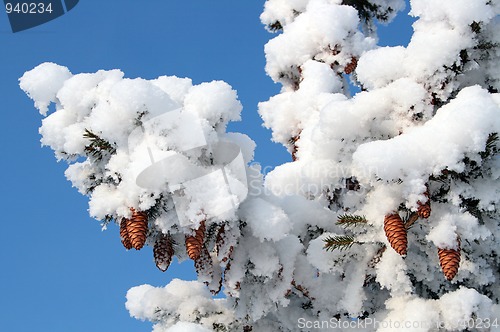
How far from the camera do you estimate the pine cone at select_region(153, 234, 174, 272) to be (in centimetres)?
416

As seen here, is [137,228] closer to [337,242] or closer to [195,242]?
[195,242]

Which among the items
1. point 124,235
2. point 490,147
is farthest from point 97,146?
point 490,147

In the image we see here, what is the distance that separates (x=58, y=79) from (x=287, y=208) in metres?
2.21

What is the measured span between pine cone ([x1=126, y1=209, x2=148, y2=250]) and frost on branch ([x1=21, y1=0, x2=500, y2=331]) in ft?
0.09

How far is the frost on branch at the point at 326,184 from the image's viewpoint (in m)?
3.79

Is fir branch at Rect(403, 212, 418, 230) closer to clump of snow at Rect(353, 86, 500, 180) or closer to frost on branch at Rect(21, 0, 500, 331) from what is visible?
frost on branch at Rect(21, 0, 500, 331)

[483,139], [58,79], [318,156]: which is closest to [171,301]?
[318,156]

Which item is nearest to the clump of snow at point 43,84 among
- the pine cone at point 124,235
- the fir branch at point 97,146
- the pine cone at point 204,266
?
the fir branch at point 97,146

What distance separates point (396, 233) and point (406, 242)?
0.30 feet

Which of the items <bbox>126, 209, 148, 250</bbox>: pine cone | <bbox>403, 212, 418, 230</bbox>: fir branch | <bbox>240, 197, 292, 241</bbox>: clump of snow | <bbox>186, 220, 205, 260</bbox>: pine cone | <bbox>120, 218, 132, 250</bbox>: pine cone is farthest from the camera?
<bbox>403, 212, 418, 230</bbox>: fir branch

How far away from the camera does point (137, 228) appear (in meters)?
3.69

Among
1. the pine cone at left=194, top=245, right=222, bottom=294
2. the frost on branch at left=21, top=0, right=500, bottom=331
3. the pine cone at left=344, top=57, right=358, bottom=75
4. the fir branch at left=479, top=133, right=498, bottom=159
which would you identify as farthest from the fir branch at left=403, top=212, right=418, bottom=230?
the pine cone at left=344, top=57, right=358, bottom=75

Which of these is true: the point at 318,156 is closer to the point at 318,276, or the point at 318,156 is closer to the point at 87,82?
the point at 318,276

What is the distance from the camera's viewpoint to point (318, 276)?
5277 mm
